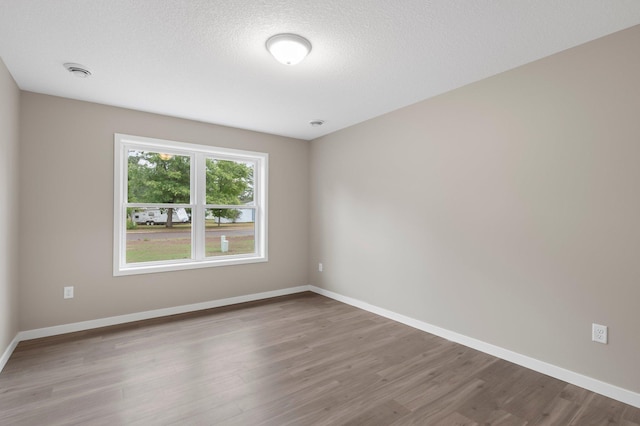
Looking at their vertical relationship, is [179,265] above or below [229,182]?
below

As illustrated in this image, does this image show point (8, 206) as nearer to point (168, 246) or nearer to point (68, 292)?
point (68, 292)

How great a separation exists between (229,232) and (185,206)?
2.42ft

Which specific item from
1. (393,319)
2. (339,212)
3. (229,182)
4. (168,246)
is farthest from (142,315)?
(393,319)

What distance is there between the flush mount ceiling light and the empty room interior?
0.12ft

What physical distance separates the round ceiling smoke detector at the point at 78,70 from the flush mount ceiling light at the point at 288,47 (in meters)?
1.67

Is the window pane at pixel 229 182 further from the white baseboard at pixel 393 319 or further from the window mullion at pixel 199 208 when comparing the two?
the white baseboard at pixel 393 319

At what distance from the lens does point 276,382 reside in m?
2.44

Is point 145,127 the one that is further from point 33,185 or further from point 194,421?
point 194,421

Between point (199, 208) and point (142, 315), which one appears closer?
point (142, 315)

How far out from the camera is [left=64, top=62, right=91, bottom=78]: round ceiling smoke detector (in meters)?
2.71

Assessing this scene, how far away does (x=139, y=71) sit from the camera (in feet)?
9.25

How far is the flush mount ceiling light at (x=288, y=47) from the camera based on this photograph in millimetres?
2283

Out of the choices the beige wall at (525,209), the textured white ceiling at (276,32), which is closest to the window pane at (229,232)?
the textured white ceiling at (276,32)

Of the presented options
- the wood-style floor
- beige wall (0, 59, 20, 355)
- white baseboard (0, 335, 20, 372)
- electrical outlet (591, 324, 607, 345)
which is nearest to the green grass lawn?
the wood-style floor
